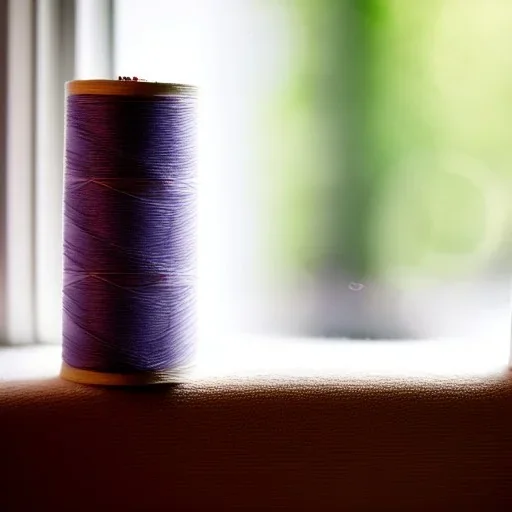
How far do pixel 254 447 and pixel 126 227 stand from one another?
0.37m

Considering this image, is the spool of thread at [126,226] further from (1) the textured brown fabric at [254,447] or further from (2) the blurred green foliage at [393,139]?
(2) the blurred green foliage at [393,139]

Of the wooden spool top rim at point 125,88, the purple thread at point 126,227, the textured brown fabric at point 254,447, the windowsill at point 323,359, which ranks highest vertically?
the wooden spool top rim at point 125,88

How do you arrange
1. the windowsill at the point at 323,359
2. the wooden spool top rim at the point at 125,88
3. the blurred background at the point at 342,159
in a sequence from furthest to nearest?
the blurred background at the point at 342,159, the windowsill at the point at 323,359, the wooden spool top rim at the point at 125,88

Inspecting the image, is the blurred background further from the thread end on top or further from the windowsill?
the thread end on top

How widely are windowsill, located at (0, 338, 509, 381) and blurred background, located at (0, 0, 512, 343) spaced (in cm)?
4

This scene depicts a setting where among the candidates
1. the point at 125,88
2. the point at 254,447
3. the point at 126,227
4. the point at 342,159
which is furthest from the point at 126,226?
the point at 342,159

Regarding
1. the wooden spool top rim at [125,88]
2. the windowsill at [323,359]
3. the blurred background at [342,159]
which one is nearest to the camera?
the wooden spool top rim at [125,88]

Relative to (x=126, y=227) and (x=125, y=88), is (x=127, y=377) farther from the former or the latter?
(x=125, y=88)

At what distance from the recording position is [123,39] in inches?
62.3

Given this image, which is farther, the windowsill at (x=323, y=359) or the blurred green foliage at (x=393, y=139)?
the blurred green foliage at (x=393, y=139)

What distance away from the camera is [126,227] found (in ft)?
4.31

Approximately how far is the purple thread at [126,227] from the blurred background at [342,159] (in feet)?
0.80

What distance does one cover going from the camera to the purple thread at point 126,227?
131 centimetres

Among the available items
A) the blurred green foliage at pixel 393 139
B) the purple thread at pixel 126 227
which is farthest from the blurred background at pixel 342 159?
the purple thread at pixel 126 227
